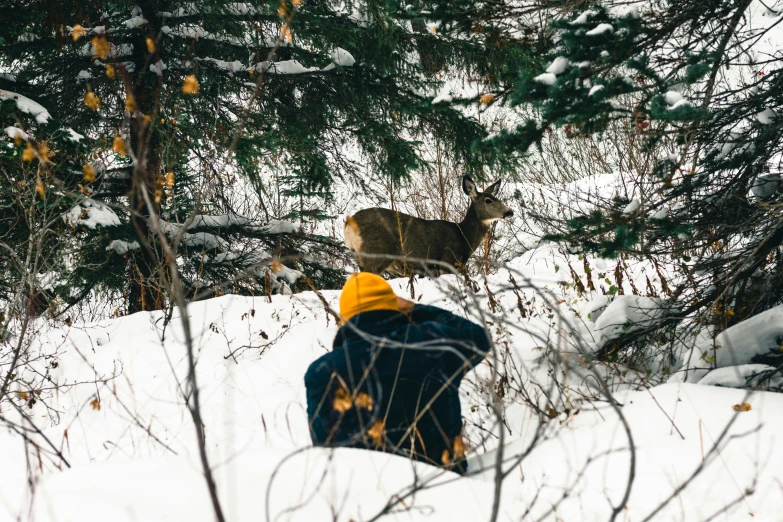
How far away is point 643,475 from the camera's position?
3.01m

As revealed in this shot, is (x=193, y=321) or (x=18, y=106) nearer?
(x=18, y=106)

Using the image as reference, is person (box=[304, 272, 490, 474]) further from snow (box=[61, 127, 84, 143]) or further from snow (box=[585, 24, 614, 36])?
snow (box=[61, 127, 84, 143])

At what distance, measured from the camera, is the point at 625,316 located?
4.79 meters

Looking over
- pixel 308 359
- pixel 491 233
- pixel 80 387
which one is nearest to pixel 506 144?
pixel 308 359

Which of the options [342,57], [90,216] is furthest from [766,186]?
[90,216]

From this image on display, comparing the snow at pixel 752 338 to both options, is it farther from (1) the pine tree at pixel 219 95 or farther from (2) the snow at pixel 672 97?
(1) the pine tree at pixel 219 95

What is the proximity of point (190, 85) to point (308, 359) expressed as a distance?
3.51 meters

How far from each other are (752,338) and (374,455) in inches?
102

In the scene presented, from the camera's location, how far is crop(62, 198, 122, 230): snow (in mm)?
6691

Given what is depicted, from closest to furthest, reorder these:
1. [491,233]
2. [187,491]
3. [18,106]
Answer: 1. [187,491]
2. [18,106]
3. [491,233]

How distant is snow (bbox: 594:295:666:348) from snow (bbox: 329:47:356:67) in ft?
13.9

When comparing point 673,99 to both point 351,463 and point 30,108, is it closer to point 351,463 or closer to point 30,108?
point 351,463

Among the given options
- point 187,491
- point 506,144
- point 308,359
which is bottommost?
point 187,491

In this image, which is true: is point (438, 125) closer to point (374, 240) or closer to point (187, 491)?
point (374, 240)
